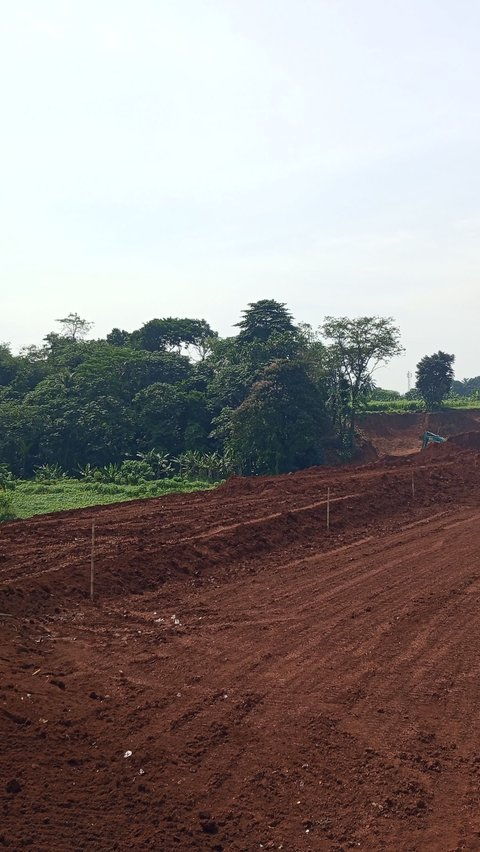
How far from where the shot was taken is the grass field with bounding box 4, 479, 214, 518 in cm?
2588

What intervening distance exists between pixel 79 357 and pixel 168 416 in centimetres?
970

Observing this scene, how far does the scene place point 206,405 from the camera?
1529 inches

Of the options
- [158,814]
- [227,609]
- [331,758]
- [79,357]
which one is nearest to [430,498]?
[227,609]

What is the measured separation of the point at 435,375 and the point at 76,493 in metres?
28.6

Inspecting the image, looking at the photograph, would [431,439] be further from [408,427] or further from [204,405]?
[204,405]

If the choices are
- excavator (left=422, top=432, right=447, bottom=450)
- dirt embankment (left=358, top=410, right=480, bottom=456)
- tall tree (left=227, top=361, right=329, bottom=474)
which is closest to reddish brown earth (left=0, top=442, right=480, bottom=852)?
tall tree (left=227, top=361, right=329, bottom=474)

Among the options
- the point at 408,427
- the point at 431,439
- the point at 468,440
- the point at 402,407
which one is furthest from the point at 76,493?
the point at 402,407

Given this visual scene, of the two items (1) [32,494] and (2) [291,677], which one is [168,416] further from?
(2) [291,677]

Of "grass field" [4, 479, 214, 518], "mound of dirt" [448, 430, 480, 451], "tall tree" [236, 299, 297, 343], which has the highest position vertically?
"tall tree" [236, 299, 297, 343]

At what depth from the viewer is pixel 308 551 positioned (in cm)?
1827

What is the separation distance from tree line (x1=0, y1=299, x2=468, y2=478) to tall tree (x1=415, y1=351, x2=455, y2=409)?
7994mm

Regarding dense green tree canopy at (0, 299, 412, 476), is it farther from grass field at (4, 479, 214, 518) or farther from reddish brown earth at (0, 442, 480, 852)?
reddish brown earth at (0, 442, 480, 852)

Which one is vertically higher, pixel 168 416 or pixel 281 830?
pixel 168 416

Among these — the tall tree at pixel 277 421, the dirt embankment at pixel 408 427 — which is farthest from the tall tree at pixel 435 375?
the tall tree at pixel 277 421
